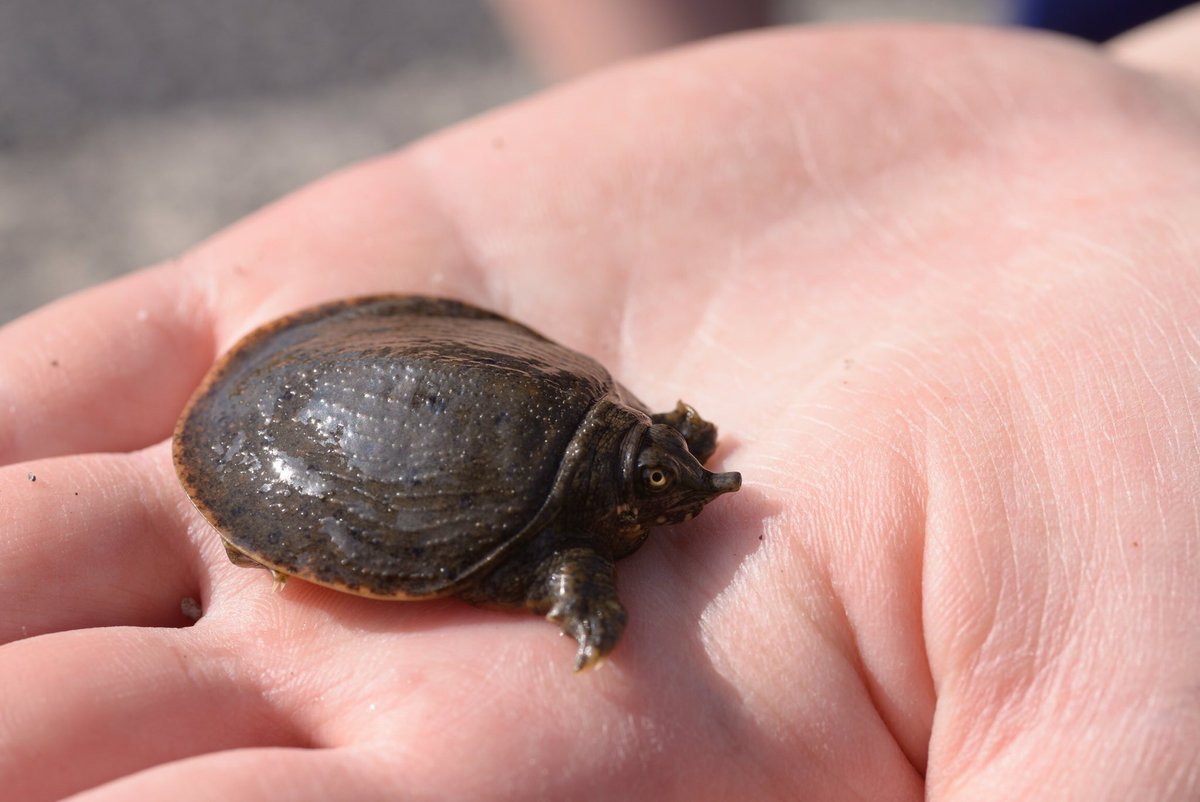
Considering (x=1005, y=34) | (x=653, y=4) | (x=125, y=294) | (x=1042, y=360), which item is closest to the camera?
(x=1042, y=360)

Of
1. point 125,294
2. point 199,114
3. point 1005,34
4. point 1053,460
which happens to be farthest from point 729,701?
point 199,114

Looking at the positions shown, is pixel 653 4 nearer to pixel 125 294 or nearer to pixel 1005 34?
pixel 1005 34

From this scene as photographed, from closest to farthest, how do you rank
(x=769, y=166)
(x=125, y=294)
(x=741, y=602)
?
1. (x=741, y=602)
2. (x=125, y=294)
3. (x=769, y=166)

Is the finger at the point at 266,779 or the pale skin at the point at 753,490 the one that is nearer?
the finger at the point at 266,779

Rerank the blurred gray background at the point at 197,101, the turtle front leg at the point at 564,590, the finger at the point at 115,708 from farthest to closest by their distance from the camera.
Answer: the blurred gray background at the point at 197,101
the turtle front leg at the point at 564,590
the finger at the point at 115,708

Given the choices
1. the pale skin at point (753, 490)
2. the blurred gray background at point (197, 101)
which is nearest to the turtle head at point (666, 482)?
the pale skin at point (753, 490)

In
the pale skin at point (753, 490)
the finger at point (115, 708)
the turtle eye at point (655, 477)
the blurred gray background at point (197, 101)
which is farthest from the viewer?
the blurred gray background at point (197, 101)

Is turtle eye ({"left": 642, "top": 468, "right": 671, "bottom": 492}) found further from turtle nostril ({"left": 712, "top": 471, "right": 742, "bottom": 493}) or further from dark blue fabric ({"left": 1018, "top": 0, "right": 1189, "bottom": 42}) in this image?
dark blue fabric ({"left": 1018, "top": 0, "right": 1189, "bottom": 42})

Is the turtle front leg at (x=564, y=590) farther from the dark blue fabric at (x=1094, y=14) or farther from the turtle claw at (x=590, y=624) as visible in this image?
the dark blue fabric at (x=1094, y=14)
